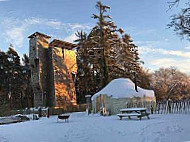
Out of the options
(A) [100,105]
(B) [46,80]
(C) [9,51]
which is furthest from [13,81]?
(A) [100,105]

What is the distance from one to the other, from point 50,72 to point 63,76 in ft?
6.64

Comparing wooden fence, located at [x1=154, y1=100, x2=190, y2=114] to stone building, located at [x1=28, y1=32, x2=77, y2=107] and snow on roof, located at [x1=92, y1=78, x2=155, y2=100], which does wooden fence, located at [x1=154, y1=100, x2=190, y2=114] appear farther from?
stone building, located at [x1=28, y1=32, x2=77, y2=107]

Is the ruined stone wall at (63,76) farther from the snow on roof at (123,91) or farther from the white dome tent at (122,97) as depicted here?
the snow on roof at (123,91)

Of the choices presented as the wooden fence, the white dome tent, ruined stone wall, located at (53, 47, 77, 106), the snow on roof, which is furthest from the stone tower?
the wooden fence

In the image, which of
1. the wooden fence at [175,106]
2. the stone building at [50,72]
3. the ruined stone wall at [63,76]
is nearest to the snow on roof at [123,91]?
the wooden fence at [175,106]

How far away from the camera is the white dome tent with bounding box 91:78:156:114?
58.9 ft

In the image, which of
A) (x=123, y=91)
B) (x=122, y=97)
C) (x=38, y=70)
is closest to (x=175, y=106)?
(x=122, y=97)

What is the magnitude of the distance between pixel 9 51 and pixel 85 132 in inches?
1339

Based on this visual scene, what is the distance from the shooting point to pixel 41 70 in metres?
27.6

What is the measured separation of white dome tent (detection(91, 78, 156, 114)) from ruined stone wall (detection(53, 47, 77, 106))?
9.49m

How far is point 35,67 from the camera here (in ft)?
89.7

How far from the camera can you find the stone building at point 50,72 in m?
27.2

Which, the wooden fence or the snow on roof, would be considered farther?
the snow on roof

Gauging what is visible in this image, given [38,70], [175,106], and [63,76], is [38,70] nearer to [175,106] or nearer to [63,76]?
[63,76]
